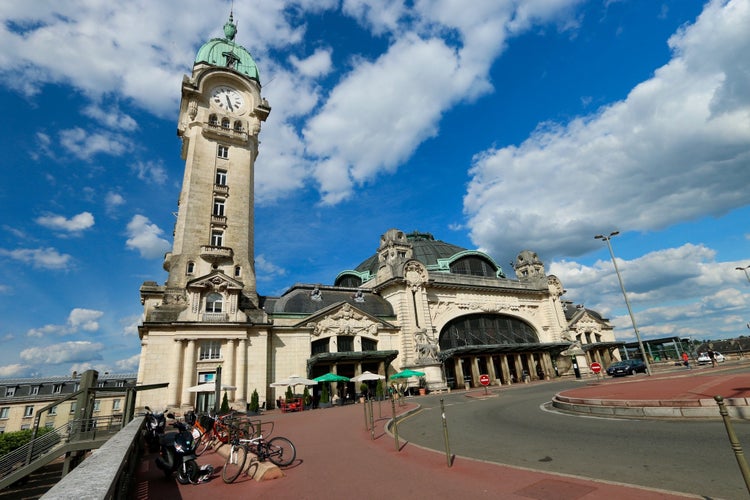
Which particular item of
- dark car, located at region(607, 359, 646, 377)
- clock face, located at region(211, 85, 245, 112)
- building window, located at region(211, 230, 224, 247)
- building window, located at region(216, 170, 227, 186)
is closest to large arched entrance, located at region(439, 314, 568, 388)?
dark car, located at region(607, 359, 646, 377)

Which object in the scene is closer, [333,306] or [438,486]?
[438,486]

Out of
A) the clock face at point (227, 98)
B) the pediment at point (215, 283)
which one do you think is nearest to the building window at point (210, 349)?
the pediment at point (215, 283)

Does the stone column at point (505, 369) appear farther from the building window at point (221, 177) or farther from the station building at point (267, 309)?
the building window at point (221, 177)

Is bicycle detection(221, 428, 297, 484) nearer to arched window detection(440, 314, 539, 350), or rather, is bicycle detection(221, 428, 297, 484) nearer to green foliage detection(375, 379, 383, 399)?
green foliage detection(375, 379, 383, 399)

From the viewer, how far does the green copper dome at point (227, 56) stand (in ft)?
148

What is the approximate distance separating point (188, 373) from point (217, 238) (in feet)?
45.5

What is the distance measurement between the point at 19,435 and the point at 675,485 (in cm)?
6155

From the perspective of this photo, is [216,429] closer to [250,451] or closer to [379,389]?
[250,451]

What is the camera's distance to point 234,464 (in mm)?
9609

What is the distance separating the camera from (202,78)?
41.6 meters

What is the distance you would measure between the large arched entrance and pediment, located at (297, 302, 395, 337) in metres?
7.82

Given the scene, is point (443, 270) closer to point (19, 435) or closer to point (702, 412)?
point (702, 412)

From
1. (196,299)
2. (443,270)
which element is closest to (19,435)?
(196,299)

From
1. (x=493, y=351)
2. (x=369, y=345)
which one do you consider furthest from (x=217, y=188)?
(x=493, y=351)
